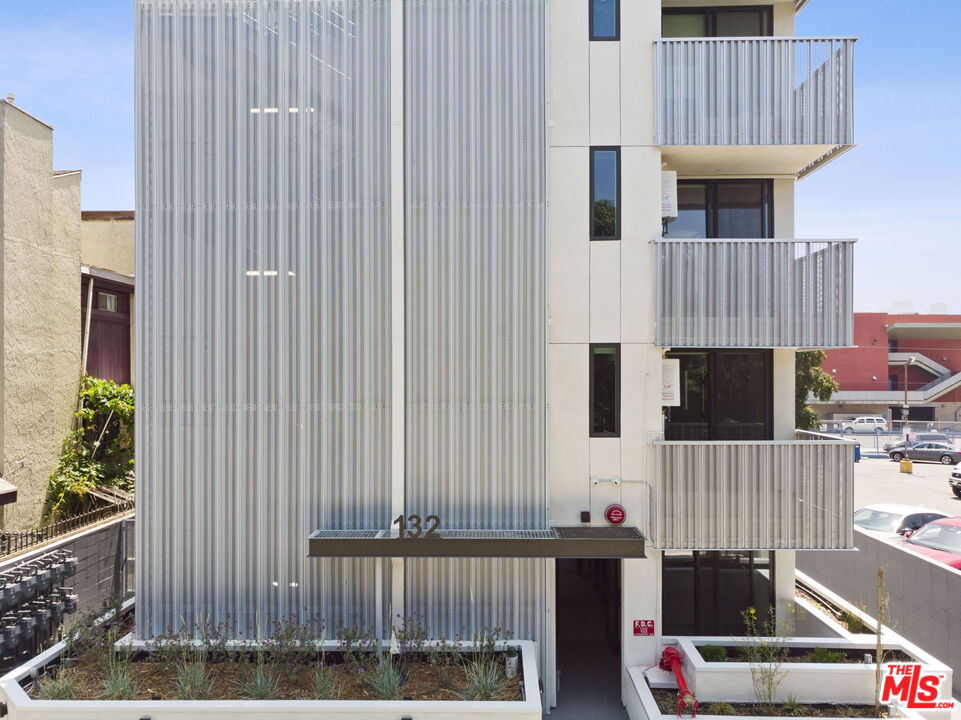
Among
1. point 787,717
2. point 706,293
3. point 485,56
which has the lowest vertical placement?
point 787,717

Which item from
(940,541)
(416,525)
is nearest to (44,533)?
(416,525)

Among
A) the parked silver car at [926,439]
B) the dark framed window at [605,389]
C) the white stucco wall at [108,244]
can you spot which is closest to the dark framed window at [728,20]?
the dark framed window at [605,389]

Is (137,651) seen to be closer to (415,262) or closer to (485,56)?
(415,262)

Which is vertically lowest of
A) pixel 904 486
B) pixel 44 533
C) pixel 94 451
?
pixel 904 486

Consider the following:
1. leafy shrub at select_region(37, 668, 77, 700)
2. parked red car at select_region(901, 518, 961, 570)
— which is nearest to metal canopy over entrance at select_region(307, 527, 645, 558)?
leafy shrub at select_region(37, 668, 77, 700)

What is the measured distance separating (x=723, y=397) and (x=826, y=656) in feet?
11.6

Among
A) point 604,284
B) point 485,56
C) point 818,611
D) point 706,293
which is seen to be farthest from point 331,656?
point 485,56

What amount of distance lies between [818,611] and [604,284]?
20.2ft

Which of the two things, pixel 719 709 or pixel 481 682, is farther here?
pixel 719 709

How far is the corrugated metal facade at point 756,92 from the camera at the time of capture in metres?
7.91

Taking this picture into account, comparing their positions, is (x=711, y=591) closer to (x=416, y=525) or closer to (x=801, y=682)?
(x=801, y=682)

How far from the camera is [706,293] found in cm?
786

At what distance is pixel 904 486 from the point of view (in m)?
26.5

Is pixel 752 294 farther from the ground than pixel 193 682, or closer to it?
farther from the ground
